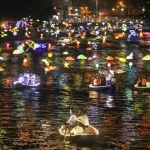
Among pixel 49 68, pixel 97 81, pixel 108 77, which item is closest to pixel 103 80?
pixel 108 77

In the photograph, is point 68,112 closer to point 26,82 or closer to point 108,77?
point 108,77

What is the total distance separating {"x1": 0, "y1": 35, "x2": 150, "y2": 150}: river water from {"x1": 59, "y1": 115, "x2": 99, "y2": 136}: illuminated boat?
0.97 ft

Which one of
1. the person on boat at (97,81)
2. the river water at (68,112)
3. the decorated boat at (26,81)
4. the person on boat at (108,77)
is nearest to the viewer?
the river water at (68,112)

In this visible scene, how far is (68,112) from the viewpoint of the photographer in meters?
35.7

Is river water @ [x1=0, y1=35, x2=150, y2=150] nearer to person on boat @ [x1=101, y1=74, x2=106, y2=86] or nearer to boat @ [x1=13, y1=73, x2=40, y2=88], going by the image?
boat @ [x1=13, y1=73, x2=40, y2=88]

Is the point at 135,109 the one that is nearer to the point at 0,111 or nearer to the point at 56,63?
the point at 0,111

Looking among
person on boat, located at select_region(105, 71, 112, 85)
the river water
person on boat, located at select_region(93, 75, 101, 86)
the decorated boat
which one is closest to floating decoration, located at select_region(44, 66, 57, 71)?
the river water

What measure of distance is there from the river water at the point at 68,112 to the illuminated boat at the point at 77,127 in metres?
0.30

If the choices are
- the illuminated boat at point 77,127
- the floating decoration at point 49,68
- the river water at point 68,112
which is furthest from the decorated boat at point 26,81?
the illuminated boat at point 77,127

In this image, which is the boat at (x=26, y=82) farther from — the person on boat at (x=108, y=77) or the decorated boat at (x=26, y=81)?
the person on boat at (x=108, y=77)

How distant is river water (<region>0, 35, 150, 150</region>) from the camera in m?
27.8

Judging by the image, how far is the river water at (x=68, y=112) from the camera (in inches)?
1096

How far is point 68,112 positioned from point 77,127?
769 cm

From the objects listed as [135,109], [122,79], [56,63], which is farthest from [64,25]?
[135,109]
